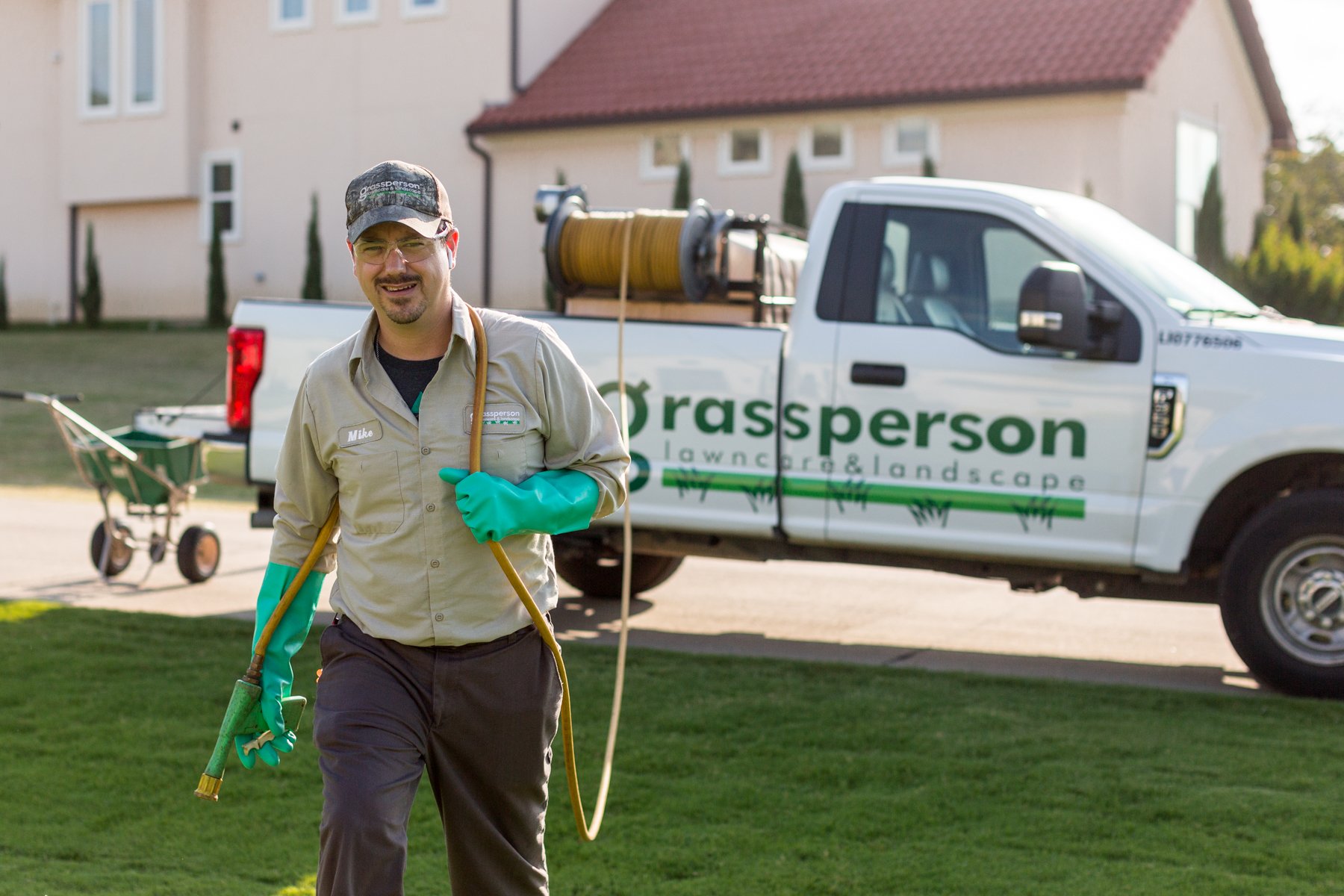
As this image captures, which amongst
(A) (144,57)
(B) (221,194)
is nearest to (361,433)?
(B) (221,194)

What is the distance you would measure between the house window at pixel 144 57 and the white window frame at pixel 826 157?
13.9m

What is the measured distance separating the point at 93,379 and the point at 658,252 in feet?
68.1

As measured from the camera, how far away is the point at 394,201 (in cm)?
357

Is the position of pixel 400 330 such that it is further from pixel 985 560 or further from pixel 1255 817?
pixel 985 560

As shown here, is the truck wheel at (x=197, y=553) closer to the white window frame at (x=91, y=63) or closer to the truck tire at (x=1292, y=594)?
the truck tire at (x=1292, y=594)

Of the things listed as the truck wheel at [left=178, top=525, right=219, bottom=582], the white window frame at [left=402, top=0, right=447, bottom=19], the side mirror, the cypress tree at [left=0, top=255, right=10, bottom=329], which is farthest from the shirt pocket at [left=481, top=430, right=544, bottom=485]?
the cypress tree at [left=0, top=255, right=10, bottom=329]

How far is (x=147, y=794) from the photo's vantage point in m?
5.85

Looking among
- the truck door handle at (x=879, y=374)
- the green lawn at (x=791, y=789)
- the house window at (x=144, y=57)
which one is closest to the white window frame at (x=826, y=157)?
the house window at (x=144, y=57)

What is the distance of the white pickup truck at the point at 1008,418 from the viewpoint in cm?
750

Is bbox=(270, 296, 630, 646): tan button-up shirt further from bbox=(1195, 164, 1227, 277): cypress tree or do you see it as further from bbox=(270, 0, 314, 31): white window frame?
bbox=(270, 0, 314, 31): white window frame

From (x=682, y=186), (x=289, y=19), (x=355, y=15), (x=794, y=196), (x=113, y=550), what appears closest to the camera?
(x=113, y=550)

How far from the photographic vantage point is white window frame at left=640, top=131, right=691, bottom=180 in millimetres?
26406

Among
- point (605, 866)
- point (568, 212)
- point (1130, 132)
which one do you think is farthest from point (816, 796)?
point (1130, 132)

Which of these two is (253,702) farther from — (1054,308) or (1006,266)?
(1006,266)
